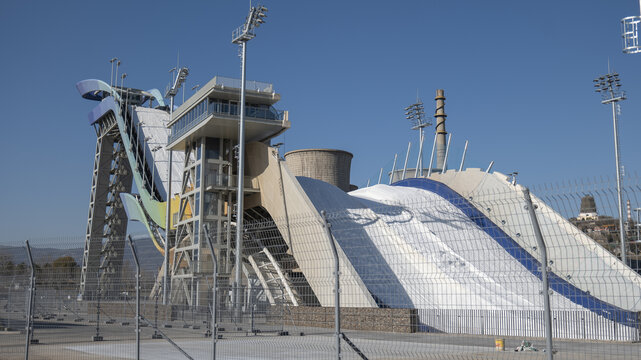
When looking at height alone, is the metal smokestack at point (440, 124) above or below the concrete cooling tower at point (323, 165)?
above

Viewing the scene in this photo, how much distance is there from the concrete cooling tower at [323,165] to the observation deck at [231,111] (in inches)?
523

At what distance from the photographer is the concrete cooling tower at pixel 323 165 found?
49.2 meters

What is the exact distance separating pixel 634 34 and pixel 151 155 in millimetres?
40312

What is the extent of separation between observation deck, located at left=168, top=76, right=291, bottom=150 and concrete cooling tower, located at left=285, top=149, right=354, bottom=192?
1328 centimetres

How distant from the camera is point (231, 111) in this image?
34031mm

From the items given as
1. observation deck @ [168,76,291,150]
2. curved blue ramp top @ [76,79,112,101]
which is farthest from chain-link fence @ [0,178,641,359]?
curved blue ramp top @ [76,79,112,101]

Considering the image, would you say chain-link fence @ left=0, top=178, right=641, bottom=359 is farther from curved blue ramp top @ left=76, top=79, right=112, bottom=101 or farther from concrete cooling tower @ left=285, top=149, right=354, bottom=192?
curved blue ramp top @ left=76, top=79, right=112, bottom=101

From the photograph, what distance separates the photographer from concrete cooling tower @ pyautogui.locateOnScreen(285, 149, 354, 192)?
49188mm

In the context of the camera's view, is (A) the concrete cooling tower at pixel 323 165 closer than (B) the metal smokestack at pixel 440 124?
Yes

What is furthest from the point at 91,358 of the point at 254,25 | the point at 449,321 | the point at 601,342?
the point at 254,25

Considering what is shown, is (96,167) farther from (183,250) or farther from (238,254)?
(238,254)

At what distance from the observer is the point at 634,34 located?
20188 millimetres

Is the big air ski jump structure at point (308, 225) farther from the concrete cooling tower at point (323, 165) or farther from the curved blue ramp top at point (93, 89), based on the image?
the curved blue ramp top at point (93, 89)

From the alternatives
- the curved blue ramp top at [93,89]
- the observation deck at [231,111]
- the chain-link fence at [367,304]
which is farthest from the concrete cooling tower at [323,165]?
the curved blue ramp top at [93,89]
